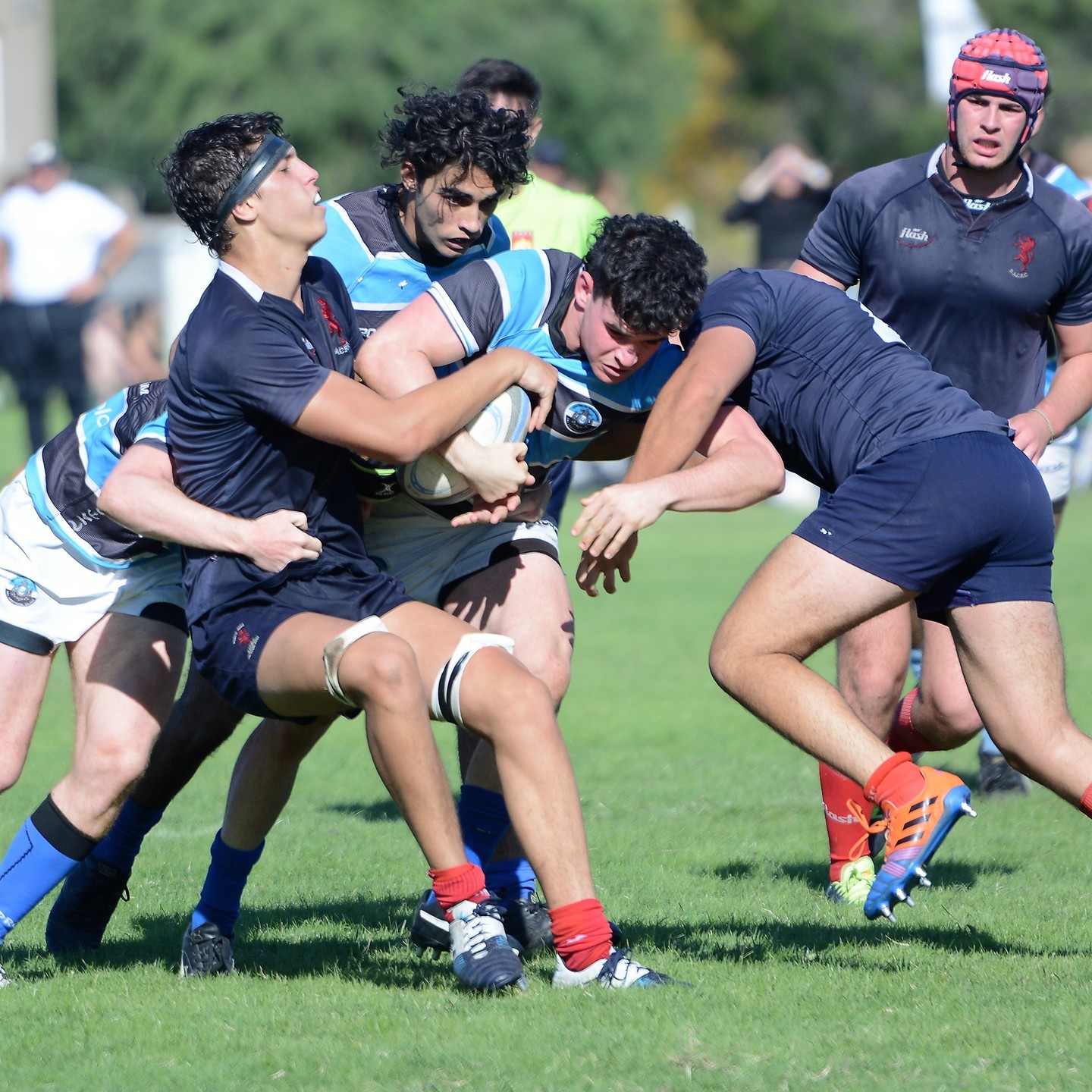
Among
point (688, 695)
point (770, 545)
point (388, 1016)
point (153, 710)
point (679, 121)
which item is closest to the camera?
point (388, 1016)

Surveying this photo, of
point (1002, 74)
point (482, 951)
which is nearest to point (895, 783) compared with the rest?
point (482, 951)

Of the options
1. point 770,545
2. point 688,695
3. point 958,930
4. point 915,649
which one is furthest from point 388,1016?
point 770,545

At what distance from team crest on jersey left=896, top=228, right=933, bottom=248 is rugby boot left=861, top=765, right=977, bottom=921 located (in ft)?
7.52

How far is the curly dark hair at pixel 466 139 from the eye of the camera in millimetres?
4809

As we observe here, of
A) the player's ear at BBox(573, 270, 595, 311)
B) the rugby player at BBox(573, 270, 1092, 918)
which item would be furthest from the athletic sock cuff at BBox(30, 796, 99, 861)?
the player's ear at BBox(573, 270, 595, 311)

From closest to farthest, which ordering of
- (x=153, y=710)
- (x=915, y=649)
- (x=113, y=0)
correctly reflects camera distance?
(x=153, y=710) → (x=915, y=649) → (x=113, y=0)

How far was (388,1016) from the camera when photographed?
162 inches

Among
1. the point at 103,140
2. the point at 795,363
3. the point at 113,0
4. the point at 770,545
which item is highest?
the point at 113,0

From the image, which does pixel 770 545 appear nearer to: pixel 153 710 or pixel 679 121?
pixel 153 710

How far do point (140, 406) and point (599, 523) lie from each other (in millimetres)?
1414

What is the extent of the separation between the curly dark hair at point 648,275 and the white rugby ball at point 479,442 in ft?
1.19

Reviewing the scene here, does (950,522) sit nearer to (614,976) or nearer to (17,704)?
(614,976)

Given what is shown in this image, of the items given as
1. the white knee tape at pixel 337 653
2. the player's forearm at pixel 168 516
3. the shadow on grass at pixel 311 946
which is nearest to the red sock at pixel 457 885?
the shadow on grass at pixel 311 946

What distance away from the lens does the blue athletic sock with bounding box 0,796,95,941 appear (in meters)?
4.73
